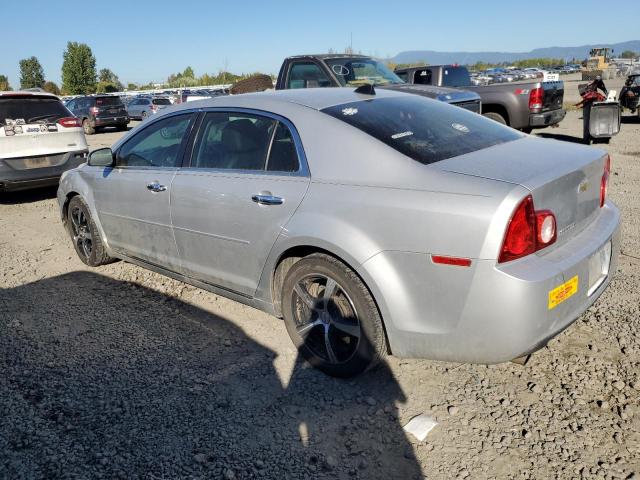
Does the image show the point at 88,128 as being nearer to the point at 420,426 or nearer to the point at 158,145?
the point at 158,145

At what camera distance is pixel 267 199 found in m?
3.27

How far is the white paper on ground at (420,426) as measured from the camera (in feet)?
8.84

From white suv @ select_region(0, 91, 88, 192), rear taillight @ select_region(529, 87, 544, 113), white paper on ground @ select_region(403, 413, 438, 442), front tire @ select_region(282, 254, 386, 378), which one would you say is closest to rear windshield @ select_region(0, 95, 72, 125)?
white suv @ select_region(0, 91, 88, 192)

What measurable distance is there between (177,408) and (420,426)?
52.2 inches

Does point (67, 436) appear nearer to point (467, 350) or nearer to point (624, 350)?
point (467, 350)

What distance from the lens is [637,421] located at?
2.67m

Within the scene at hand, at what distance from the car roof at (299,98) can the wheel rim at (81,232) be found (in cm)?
200

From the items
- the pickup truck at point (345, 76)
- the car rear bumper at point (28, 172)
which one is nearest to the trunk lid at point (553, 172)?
the pickup truck at point (345, 76)

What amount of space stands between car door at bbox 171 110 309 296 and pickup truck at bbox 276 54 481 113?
17.4 feet

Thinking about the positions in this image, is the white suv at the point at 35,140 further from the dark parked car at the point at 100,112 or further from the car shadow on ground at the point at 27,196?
the dark parked car at the point at 100,112

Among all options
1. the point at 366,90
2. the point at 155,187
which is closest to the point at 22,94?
the point at 155,187

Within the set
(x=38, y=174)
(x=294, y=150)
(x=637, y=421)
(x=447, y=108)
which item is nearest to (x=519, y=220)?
(x=637, y=421)

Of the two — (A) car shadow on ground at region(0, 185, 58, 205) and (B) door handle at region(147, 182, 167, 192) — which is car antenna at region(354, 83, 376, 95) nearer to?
(B) door handle at region(147, 182, 167, 192)

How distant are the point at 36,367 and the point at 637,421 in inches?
138
